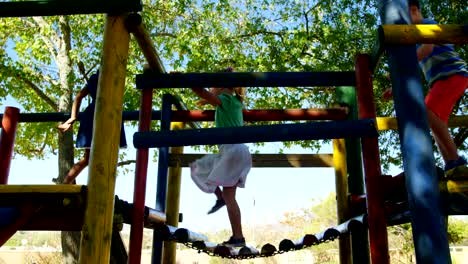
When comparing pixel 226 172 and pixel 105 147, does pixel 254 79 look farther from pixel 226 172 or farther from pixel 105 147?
pixel 105 147

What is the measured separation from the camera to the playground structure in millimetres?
1687

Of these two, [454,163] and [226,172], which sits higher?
[226,172]

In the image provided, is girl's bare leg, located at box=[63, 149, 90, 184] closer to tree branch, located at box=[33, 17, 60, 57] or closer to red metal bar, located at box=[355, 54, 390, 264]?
red metal bar, located at box=[355, 54, 390, 264]

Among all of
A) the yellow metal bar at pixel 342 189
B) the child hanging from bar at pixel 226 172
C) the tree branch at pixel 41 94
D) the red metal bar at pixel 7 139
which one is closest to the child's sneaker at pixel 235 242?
the child hanging from bar at pixel 226 172

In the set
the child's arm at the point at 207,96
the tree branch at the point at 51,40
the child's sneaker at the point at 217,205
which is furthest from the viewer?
the tree branch at the point at 51,40

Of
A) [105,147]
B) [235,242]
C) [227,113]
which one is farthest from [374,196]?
[227,113]

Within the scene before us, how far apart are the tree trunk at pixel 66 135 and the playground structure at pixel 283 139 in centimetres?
719

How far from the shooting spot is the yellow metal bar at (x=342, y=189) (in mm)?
3117

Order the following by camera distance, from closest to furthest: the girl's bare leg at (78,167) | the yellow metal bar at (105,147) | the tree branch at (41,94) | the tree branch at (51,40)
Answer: the yellow metal bar at (105,147), the girl's bare leg at (78,167), the tree branch at (41,94), the tree branch at (51,40)

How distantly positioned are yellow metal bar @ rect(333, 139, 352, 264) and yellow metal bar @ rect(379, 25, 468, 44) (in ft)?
5.00

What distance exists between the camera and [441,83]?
2.31 meters

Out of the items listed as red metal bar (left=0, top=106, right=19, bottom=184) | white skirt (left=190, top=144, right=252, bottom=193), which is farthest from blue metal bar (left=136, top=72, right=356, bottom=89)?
red metal bar (left=0, top=106, right=19, bottom=184)

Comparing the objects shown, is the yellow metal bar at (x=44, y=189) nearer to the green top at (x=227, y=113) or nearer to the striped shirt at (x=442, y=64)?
the green top at (x=227, y=113)

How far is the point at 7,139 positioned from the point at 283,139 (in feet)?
8.35
